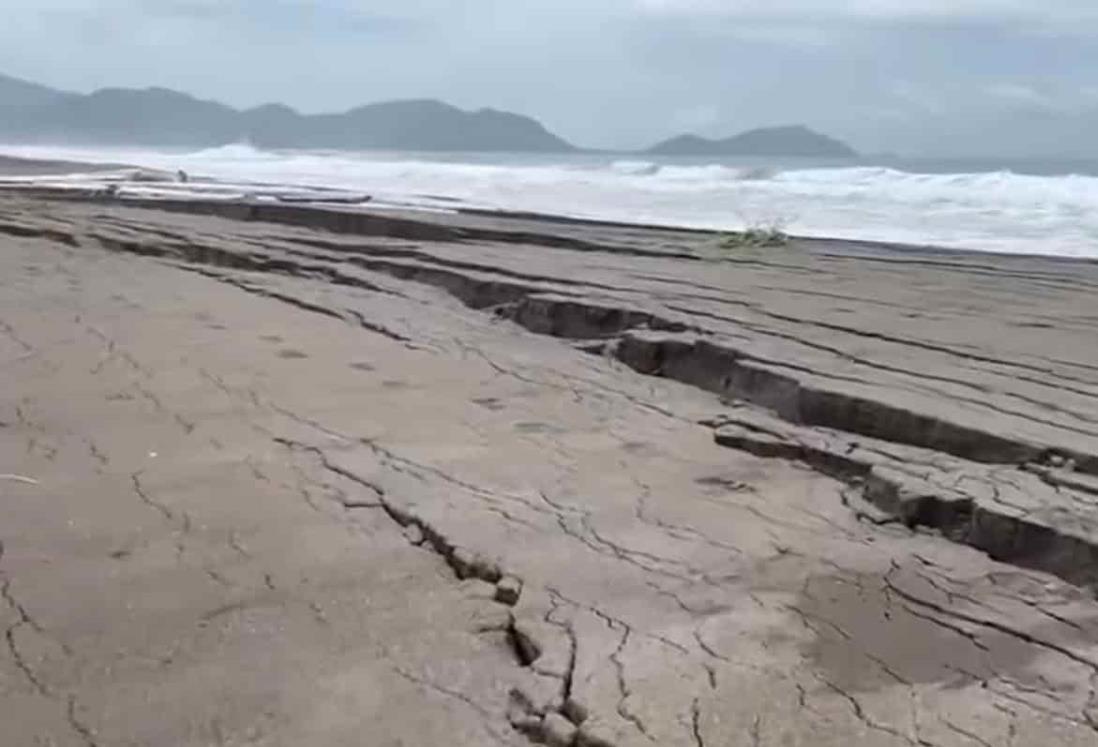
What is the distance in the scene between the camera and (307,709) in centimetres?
258

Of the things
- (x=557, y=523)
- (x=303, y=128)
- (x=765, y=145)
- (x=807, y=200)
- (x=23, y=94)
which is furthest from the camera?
(x=23, y=94)

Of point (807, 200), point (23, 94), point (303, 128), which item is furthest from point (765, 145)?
point (23, 94)

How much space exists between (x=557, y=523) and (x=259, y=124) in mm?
103337

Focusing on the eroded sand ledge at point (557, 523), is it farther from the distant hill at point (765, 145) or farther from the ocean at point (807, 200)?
the distant hill at point (765, 145)

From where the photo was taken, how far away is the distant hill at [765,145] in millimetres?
74625

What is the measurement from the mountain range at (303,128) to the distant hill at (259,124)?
0.07m

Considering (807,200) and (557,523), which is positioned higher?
(807,200)

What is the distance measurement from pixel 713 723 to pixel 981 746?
0.49 meters

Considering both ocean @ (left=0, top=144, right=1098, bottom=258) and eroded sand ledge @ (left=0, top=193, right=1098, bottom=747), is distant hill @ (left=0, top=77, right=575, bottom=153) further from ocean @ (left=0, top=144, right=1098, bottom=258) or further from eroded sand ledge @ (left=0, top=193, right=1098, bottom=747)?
eroded sand ledge @ (left=0, top=193, right=1098, bottom=747)

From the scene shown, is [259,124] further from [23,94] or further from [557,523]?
[557,523]

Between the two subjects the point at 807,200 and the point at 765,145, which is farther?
the point at 765,145

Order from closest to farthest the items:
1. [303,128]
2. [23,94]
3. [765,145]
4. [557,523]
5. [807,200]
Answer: [557,523], [807,200], [765,145], [303,128], [23,94]

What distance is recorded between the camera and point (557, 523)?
3.67m

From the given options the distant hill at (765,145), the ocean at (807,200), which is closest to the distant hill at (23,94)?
the distant hill at (765,145)
